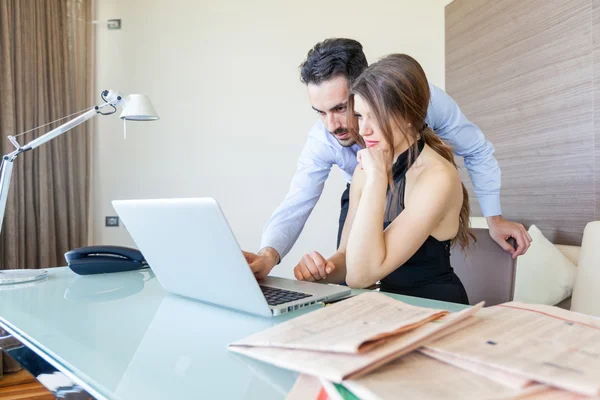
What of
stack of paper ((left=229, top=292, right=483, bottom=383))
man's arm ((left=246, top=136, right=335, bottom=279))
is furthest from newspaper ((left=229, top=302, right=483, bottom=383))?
man's arm ((left=246, top=136, right=335, bottom=279))

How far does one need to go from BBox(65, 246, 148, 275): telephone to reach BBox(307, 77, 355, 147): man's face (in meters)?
0.71

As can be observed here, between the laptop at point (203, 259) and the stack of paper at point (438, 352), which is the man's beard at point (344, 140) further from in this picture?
the stack of paper at point (438, 352)

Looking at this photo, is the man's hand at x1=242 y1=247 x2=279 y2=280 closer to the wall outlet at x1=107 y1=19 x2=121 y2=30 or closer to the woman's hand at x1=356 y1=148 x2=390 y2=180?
the woman's hand at x1=356 y1=148 x2=390 y2=180

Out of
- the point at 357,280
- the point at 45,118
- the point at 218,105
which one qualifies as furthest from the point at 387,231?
the point at 45,118

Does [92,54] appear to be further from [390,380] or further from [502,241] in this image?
[390,380]

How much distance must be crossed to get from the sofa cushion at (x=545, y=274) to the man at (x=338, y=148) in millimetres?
408

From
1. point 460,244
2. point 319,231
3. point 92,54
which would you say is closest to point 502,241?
point 460,244

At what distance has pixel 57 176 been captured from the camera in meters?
3.31

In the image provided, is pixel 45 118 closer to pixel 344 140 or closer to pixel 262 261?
pixel 344 140

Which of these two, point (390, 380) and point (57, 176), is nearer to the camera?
point (390, 380)

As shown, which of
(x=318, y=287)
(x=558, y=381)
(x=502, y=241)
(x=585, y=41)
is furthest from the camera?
(x=585, y=41)

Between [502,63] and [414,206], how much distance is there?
5.54ft

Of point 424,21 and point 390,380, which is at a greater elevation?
point 424,21

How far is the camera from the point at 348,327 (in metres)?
0.61
